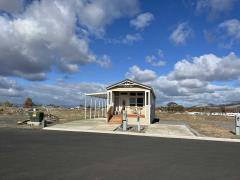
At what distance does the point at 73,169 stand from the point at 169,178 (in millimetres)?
2643

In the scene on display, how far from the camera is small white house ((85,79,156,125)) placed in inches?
1352

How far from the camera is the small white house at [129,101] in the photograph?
113ft

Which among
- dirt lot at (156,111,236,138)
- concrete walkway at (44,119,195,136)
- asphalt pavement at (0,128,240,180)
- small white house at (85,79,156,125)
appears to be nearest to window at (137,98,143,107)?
small white house at (85,79,156,125)

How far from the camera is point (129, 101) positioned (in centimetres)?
3703

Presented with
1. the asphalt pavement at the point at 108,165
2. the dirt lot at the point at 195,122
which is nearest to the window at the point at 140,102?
the dirt lot at the point at 195,122

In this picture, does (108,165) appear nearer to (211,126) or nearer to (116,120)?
(116,120)

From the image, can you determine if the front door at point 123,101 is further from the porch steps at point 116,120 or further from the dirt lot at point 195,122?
the dirt lot at point 195,122

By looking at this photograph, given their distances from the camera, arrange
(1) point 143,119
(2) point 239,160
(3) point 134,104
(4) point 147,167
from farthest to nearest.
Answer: (3) point 134,104 → (1) point 143,119 → (2) point 239,160 → (4) point 147,167

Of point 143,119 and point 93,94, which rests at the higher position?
point 93,94

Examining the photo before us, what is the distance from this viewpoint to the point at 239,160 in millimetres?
12781

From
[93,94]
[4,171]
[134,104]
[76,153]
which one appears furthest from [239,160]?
[93,94]

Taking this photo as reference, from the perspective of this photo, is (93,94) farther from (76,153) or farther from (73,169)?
(73,169)

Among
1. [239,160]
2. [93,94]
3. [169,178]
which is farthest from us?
[93,94]

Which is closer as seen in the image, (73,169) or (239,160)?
(73,169)
